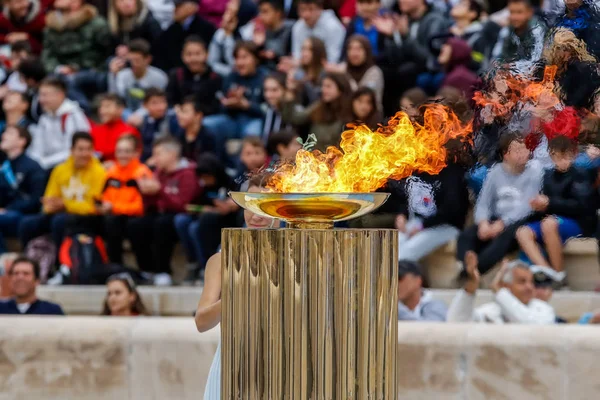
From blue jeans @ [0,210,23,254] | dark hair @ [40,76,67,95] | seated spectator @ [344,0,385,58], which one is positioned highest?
seated spectator @ [344,0,385,58]

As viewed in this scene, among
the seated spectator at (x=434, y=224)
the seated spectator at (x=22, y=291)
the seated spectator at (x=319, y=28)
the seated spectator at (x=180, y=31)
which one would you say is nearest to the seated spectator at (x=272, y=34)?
A: the seated spectator at (x=319, y=28)

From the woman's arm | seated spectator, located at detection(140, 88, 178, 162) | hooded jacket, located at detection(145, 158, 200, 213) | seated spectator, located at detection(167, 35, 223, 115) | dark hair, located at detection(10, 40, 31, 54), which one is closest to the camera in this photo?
the woman's arm

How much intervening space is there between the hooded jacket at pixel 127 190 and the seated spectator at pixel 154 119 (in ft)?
1.82

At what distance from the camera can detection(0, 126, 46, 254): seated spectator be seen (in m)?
9.57

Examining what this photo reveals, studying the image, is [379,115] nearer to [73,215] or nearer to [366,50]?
[366,50]

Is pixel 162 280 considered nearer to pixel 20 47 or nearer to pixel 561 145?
pixel 20 47

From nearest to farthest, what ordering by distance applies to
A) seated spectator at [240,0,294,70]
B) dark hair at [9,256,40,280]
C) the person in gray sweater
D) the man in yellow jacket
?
the person in gray sweater, dark hair at [9,256,40,280], the man in yellow jacket, seated spectator at [240,0,294,70]

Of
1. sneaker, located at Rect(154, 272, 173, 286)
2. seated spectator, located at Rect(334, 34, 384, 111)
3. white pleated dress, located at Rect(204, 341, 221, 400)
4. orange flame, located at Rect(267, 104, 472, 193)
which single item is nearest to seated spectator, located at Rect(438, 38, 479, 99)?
seated spectator, located at Rect(334, 34, 384, 111)

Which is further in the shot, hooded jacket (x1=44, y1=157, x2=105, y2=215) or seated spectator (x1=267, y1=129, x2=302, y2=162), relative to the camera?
hooded jacket (x1=44, y1=157, x2=105, y2=215)

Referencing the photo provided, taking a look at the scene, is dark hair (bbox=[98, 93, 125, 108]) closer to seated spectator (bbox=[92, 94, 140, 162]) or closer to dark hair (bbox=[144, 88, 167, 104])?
seated spectator (bbox=[92, 94, 140, 162])

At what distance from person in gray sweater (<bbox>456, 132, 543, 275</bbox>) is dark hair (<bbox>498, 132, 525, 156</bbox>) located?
174cm

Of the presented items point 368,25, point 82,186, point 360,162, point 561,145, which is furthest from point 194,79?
point 360,162

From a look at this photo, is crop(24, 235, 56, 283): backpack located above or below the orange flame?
below

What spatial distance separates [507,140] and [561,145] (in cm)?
54
